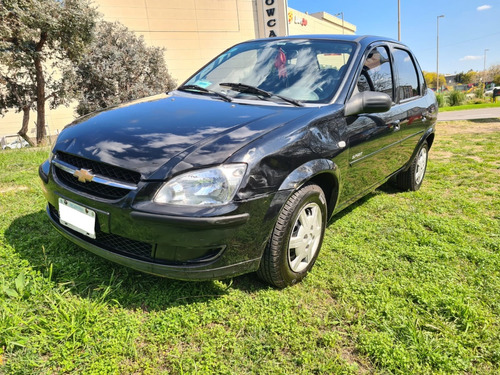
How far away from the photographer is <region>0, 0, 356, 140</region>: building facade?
2797cm

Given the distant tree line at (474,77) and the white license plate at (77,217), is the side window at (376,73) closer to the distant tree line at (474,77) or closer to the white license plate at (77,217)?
the white license plate at (77,217)

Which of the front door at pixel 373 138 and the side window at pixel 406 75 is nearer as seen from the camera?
the front door at pixel 373 138

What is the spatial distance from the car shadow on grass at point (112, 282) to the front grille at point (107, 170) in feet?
2.26

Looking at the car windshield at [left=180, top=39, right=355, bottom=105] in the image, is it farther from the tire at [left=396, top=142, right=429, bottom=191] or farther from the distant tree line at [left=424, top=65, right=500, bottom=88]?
the distant tree line at [left=424, top=65, right=500, bottom=88]

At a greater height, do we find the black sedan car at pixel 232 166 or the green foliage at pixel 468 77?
the green foliage at pixel 468 77

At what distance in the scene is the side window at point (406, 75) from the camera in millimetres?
3570

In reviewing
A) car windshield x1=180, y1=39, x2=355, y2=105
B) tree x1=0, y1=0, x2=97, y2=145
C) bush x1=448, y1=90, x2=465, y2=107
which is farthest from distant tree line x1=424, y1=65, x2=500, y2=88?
car windshield x1=180, y1=39, x2=355, y2=105

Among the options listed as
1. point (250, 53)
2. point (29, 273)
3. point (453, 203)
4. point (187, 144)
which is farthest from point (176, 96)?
point (453, 203)

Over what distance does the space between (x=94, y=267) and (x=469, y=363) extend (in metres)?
2.26

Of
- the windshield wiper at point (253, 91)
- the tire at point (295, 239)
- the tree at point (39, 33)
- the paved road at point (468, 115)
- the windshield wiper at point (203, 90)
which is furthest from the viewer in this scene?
the paved road at point (468, 115)

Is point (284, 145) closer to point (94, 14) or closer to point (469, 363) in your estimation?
point (469, 363)

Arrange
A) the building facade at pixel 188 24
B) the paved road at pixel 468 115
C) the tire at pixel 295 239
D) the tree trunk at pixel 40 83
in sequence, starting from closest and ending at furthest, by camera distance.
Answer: the tire at pixel 295 239 < the tree trunk at pixel 40 83 < the paved road at pixel 468 115 < the building facade at pixel 188 24

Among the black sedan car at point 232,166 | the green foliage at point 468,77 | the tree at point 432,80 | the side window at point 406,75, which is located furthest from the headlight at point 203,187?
the green foliage at point 468,77

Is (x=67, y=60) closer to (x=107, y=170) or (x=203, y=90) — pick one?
(x=203, y=90)
